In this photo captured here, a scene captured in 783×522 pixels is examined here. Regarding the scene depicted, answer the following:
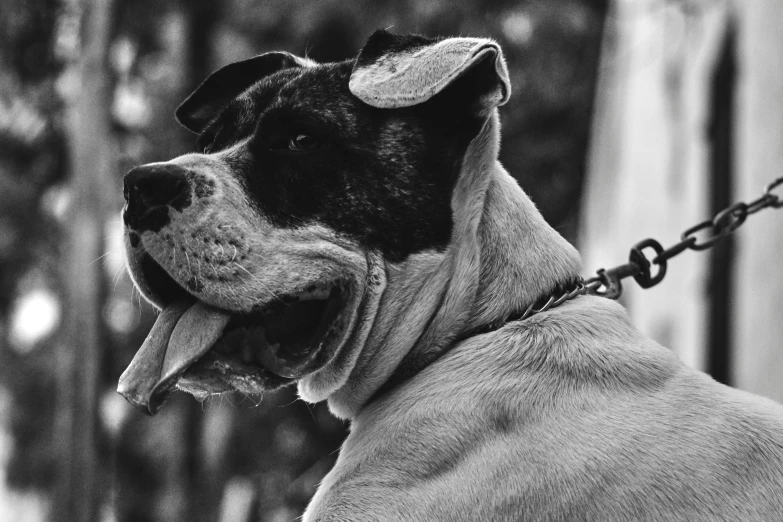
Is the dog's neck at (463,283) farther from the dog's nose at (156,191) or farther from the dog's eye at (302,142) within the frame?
the dog's nose at (156,191)

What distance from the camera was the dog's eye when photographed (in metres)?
3.27

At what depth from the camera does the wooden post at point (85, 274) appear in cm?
1149

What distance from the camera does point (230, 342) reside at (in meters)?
3.06

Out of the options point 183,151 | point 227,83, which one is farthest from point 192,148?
point 227,83

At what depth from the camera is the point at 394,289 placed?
316cm

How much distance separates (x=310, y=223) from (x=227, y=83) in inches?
52.6

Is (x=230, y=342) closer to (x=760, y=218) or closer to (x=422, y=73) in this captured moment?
(x=422, y=73)

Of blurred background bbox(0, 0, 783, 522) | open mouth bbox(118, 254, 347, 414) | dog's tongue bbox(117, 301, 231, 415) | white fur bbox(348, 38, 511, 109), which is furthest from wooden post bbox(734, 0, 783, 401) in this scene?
dog's tongue bbox(117, 301, 231, 415)

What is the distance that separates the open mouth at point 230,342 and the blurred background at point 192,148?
498 centimetres

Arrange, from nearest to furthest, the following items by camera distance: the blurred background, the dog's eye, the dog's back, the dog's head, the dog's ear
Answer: the dog's back → the dog's head → the dog's eye → the dog's ear → the blurred background

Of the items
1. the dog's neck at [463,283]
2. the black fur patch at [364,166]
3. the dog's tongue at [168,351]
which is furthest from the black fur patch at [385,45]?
the dog's tongue at [168,351]

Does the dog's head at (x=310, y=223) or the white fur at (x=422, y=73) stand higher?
the white fur at (x=422, y=73)

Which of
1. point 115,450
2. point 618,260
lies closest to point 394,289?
point 618,260

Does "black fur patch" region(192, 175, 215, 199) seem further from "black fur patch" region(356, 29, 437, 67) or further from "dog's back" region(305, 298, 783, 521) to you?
"dog's back" region(305, 298, 783, 521)
